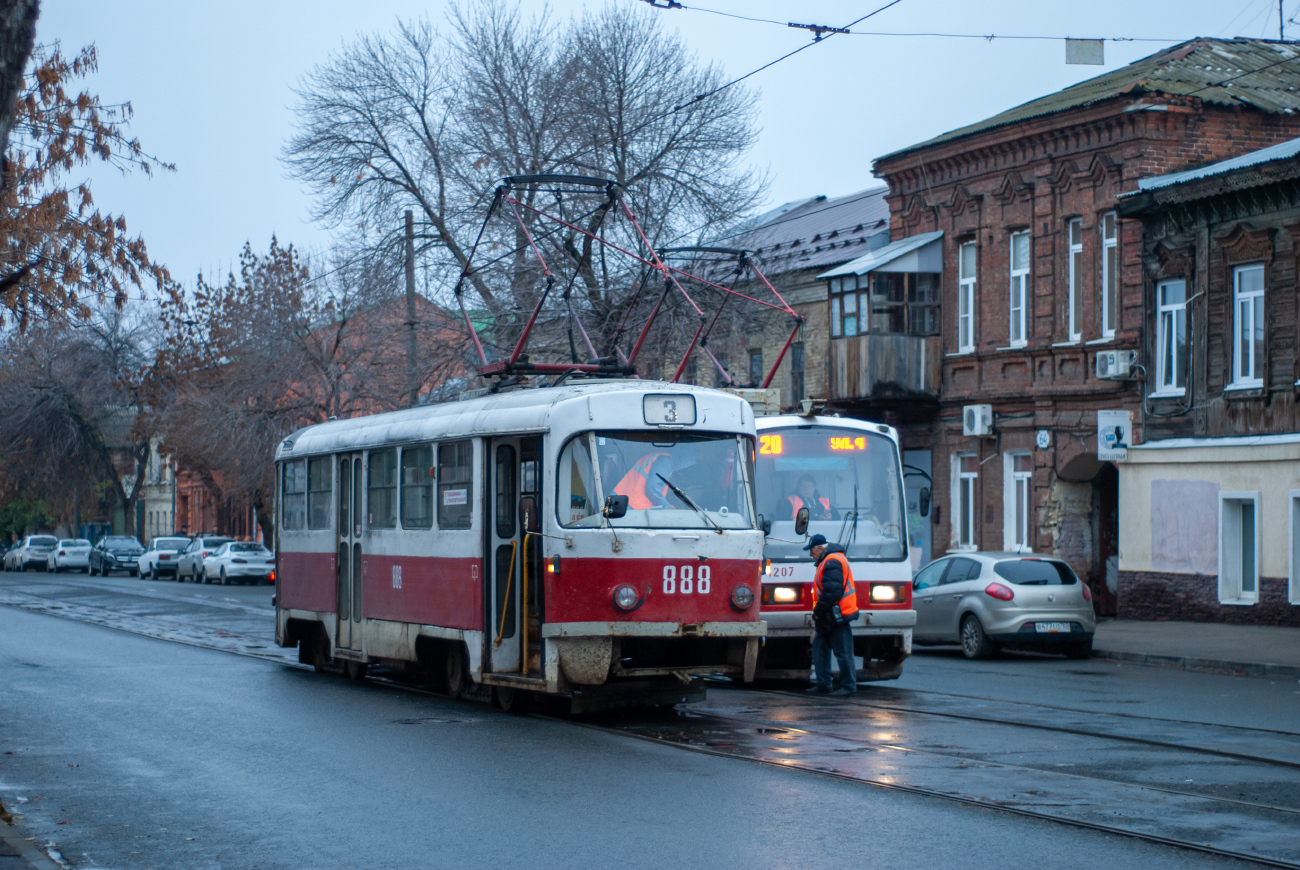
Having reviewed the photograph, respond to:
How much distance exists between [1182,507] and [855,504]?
43.2ft

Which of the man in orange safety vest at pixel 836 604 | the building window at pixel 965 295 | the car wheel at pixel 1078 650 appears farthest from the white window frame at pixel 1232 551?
the man in orange safety vest at pixel 836 604

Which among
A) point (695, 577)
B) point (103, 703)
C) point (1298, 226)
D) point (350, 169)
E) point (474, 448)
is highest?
point (350, 169)

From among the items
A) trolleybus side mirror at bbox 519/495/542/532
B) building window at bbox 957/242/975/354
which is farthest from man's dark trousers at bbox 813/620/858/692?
building window at bbox 957/242/975/354

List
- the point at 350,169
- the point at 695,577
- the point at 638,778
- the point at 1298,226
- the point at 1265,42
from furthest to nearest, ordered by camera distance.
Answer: the point at 350,169, the point at 1265,42, the point at 1298,226, the point at 695,577, the point at 638,778

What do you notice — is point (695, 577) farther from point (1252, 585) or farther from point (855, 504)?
point (1252, 585)

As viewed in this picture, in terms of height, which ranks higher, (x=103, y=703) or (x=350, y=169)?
(x=350, y=169)

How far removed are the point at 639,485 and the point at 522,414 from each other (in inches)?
47.2

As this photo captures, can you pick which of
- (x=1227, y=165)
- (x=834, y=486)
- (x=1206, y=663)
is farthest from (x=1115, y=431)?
(x=834, y=486)

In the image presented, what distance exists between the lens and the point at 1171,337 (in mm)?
29078

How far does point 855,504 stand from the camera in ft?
57.0

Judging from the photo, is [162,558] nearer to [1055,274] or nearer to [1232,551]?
[1055,274]

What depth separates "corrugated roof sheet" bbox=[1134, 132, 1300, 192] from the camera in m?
26.4

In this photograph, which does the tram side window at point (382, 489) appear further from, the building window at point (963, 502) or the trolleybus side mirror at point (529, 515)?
the building window at point (963, 502)

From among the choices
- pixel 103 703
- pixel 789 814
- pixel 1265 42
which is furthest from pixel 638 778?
pixel 1265 42
